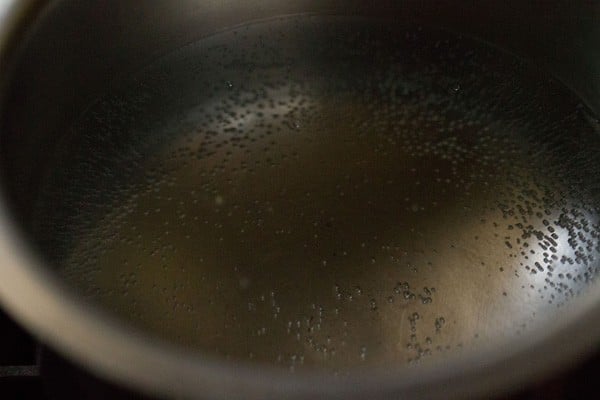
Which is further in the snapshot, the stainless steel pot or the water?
the water

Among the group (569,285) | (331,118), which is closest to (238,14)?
(331,118)

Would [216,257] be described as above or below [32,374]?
above

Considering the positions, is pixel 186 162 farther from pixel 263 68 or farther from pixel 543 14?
pixel 543 14

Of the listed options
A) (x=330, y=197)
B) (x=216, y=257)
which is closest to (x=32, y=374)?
(x=216, y=257)

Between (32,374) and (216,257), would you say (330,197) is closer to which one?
(216,257)
